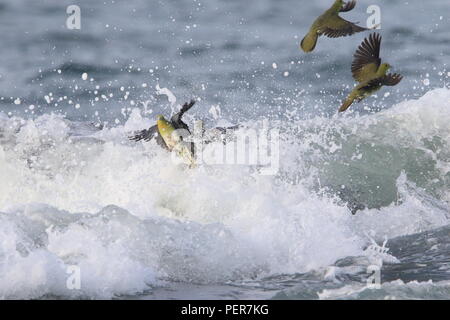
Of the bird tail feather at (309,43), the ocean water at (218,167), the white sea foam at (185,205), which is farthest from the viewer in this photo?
the bird tail feather at (309,43)

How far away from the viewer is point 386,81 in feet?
23.2

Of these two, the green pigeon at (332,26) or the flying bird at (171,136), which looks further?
the flying bird at (171,136)

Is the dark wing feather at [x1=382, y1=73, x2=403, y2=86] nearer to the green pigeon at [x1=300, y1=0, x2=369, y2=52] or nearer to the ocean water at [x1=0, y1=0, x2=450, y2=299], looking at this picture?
the green pigeon at [x1=300, y1=0, x2=369, y2=52]

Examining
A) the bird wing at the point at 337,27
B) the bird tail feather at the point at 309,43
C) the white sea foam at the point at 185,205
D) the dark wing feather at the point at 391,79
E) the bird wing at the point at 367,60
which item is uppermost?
the bird wing at the point at 337,27

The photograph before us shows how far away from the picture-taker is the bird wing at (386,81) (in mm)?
7000

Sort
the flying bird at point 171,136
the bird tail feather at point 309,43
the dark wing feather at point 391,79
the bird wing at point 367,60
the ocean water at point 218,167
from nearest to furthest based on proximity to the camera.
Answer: the ocean water at point 218,167, the dark wing feather at point 391,79, the bird tail feather at point 309,43, the bird wing at point 367,60, the flying bird at point 171,136

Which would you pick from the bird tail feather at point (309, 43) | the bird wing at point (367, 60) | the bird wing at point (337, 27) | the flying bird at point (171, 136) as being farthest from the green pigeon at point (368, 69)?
the flying bird at point (171, 136)

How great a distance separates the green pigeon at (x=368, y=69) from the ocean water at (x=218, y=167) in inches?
35.8

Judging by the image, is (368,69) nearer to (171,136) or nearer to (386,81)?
(386,81)

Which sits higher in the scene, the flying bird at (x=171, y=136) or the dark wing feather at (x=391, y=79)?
the dark wing feather at (x=391, y=79)

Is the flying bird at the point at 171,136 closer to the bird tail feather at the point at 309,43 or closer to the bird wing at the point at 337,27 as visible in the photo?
the bird tail feather at the point at 309,43

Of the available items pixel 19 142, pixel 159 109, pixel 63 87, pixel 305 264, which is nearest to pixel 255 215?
pixel 305 264

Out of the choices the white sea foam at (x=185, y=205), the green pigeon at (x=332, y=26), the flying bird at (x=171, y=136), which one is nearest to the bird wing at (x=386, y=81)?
the green pigeon at (x=332, y=26)

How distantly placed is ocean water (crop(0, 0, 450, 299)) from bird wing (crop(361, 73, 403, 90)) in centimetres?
98
